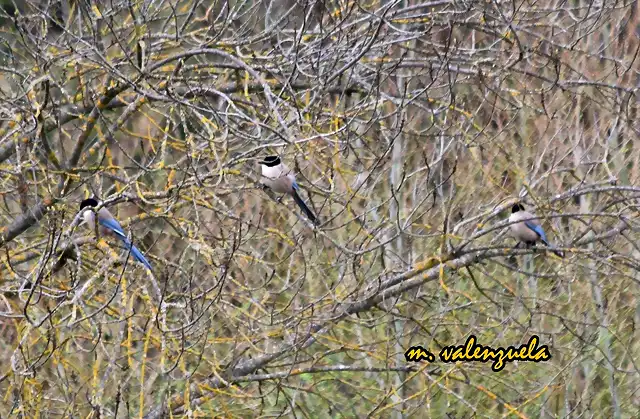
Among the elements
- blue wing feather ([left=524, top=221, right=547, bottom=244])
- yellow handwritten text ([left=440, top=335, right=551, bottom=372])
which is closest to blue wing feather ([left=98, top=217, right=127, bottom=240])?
yellow handwritten text ([left=440, top=335, right=551, bottom=372])

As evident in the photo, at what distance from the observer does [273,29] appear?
245 inches

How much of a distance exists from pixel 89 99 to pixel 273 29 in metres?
1.18

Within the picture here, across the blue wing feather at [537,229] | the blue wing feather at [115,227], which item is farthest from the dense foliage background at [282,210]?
the blue wing feather at [537,229]

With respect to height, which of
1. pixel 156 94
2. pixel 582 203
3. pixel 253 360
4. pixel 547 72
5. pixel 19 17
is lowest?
pixel 253 360

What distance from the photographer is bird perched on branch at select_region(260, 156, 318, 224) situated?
22.0ft

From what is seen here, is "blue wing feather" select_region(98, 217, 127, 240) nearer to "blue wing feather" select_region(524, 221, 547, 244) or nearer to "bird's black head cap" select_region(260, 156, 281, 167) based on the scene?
"bird's black head cap" select_region(260, 156, 281, 167)

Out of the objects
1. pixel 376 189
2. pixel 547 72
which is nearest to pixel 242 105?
pixel 376 189

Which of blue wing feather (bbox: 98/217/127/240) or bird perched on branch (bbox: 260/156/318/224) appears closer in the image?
blue wing feather (bbox: 98/217/127/240)

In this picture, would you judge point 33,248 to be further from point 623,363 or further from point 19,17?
point 623,363

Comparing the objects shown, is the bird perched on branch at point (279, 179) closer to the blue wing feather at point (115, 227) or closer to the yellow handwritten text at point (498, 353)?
the blue wing feather at point (115, 227)

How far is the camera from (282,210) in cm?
846
